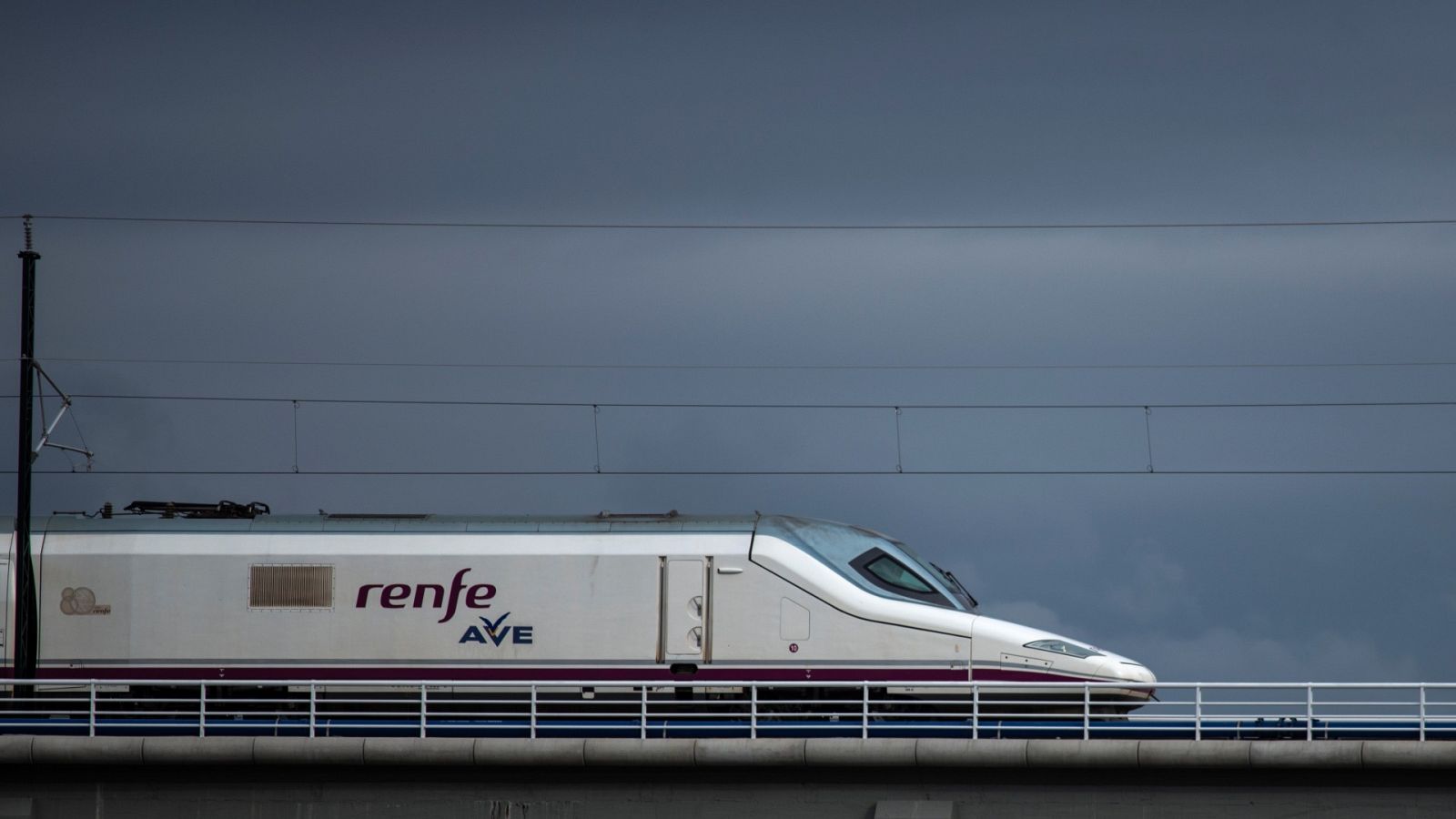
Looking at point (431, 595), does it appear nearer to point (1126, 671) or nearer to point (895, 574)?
point (895, 574)

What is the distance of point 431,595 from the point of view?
28.6 metres

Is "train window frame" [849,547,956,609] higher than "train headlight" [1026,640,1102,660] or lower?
higher

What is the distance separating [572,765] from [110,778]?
650cm

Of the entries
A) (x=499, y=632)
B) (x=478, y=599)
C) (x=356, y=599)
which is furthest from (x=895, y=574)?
(x=356, y=599)

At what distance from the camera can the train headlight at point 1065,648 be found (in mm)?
26906

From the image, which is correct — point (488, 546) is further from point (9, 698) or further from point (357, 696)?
point (9, 698)

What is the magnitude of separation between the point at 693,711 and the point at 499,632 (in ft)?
11.2

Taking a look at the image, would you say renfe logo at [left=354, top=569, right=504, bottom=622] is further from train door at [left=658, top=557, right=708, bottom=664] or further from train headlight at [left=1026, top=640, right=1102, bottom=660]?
train headlight at [left=1026, top=640, right=1102, bottom=660]

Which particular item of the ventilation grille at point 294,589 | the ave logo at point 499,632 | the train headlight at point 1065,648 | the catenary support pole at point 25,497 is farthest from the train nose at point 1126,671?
the catenary support pole at point 25,497

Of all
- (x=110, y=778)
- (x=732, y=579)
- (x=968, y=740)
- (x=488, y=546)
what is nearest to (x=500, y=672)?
(x=488, y=546)

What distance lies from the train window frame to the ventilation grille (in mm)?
8383

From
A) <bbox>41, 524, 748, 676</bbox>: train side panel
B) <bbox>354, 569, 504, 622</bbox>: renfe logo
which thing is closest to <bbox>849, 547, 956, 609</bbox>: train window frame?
<bbox>41, 524, 748, 676</bbox>: train side panel

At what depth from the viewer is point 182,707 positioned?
29.7 meters

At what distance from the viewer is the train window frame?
28.2m
